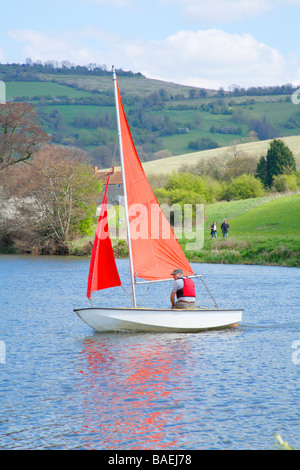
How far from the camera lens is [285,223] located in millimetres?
55125

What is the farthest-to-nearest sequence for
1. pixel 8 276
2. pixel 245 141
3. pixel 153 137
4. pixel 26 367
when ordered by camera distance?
pixel 153 137
pixel 245 141
pixel 8 276
pixel 26 367

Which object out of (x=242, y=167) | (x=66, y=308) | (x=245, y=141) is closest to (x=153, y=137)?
(x=245, y=141)

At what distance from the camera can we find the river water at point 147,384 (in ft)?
36.7

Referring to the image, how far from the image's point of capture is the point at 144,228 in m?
19.9

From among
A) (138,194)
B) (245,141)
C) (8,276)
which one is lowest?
(8,276)

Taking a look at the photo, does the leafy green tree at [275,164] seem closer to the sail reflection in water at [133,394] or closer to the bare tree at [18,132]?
the bare tree at [18,132]

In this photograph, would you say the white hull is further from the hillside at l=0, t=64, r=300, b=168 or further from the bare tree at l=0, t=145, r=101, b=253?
the hillside at l=0, t=64, r=300, b=168

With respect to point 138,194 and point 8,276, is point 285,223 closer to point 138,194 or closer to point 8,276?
point 8,276

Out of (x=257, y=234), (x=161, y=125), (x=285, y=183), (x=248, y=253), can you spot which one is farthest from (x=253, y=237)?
(x=161, y=125)

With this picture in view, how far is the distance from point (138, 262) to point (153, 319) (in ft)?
6.56

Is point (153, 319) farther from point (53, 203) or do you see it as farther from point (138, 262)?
point (53, 203)

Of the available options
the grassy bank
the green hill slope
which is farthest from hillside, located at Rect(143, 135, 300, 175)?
the green hill slope

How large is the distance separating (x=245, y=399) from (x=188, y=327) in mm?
6500

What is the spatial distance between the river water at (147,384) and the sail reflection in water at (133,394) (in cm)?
2
